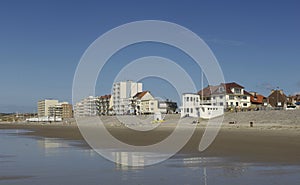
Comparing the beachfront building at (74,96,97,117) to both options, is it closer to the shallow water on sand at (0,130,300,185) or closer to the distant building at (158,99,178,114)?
the distant building at (158,99,178,114)

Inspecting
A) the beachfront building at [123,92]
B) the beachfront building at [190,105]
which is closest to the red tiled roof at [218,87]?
the beachfront building at [190,105]

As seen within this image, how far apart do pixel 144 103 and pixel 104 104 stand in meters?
33.5

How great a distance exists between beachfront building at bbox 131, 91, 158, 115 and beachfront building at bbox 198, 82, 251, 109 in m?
41.9

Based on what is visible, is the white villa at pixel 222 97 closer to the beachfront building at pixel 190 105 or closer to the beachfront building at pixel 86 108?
the beachfront building at pixel 190 105

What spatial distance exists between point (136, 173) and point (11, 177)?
358 cm

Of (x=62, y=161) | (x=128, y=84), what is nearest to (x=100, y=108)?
(x=128, y=84)

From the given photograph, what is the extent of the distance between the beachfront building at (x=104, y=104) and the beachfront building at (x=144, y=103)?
65.3 ft

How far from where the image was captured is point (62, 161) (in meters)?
15.4

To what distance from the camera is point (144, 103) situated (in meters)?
140

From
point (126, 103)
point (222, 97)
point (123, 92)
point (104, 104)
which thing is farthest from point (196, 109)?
point (104, 104)

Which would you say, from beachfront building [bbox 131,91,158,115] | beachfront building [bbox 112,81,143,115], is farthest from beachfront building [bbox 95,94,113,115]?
beachfront building [bbox 131,91,158,115]

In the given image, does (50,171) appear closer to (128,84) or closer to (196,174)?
(196,174)

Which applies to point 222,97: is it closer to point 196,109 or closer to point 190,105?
point 190,105

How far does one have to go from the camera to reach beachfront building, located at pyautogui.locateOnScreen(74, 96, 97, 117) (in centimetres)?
18160
